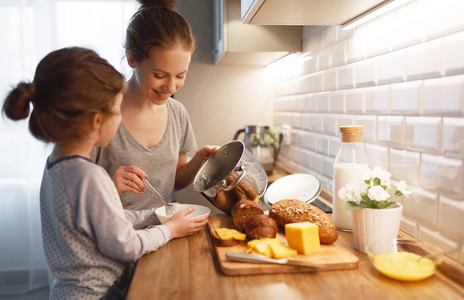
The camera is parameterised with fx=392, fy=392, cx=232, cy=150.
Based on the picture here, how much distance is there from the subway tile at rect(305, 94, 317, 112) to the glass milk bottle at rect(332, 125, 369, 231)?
0.72m

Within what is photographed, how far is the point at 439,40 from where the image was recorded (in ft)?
3.01

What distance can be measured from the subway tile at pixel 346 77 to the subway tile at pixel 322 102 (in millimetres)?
147

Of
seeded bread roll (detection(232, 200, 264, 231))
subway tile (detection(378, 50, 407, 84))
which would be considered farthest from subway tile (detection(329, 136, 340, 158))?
seeded bread roll (detection(232, 200, 264, 231))

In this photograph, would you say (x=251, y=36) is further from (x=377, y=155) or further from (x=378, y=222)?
(x=378, y=222)

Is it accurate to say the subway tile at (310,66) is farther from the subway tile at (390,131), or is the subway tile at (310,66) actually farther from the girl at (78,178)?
the girl at (78,178)

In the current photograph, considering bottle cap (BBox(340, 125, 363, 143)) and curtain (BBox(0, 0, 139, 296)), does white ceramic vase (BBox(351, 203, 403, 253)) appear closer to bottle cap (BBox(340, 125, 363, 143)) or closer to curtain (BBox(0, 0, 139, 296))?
bottle cap (BBox(340, 125, 363, 143))

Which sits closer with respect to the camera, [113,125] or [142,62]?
[113,125]

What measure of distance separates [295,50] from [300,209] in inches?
45.8

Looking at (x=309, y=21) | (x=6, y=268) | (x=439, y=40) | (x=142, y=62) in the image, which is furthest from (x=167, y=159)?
(x=6, y=268)

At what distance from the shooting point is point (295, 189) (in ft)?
4.70

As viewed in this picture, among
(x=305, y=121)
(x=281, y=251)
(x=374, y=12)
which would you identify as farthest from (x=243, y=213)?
(x=305, y=121)

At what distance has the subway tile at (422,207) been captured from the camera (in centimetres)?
96

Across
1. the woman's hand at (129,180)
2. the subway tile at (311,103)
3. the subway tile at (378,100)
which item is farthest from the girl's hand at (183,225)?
the subway tile at (311,103)

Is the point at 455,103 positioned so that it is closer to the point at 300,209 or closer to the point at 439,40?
the point at 439,40
